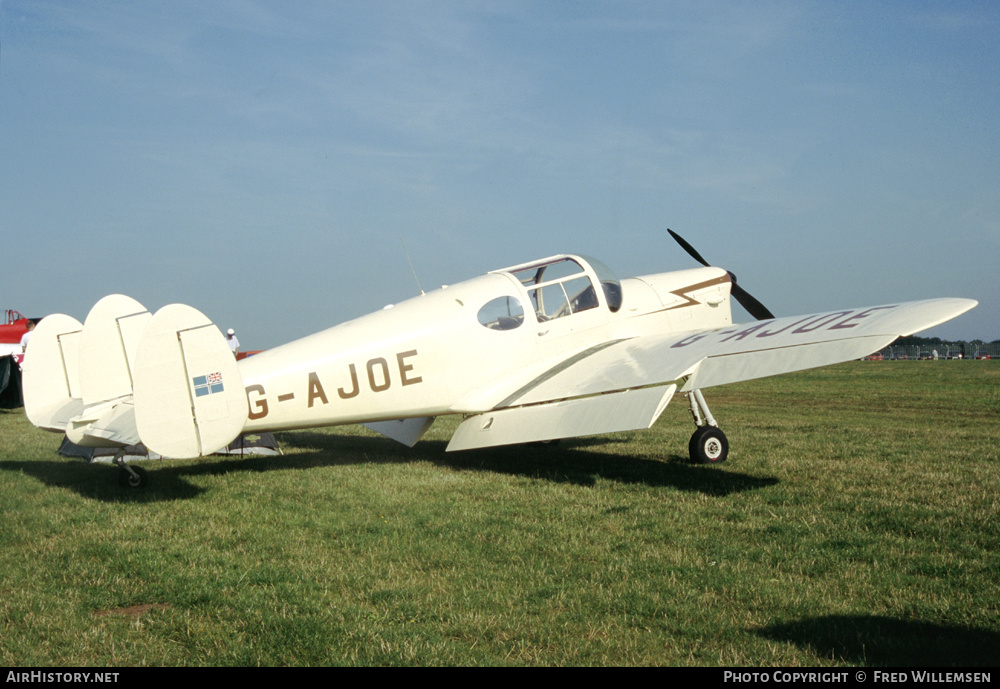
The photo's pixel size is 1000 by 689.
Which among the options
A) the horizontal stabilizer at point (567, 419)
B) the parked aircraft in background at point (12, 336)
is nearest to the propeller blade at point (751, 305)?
the horizontal stabilizer at point (567, 419)

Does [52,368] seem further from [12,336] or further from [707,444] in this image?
[12,336]

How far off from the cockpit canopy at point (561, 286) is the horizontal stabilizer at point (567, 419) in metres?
1.39

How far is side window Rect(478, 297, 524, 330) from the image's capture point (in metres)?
8.44

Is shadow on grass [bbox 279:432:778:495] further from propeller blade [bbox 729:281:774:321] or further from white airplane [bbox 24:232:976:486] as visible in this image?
propeller blade [bbox 729:281:774:321]

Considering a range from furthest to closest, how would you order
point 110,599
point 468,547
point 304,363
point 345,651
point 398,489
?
1. point 304,363
2. point 398,489
3. point 468,547
4. point 110,599
5. point 345,651

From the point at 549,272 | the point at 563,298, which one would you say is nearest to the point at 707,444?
the point at 563,298

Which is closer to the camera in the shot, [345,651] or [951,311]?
[345,651]

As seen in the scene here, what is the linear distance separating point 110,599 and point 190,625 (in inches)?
28.2

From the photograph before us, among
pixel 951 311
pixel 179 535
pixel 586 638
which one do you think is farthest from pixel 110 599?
pixel 951 311

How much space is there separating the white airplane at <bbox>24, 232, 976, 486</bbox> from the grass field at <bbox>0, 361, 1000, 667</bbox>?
0.63 m

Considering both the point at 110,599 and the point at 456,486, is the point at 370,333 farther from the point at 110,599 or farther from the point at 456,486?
the point at 110,599

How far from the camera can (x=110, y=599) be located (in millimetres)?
3984

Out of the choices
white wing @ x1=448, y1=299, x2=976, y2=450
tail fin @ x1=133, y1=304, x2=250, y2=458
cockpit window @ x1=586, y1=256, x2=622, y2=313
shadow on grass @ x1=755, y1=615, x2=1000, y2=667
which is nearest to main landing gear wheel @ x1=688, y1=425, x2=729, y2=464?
white wing @ x1=448, y1=299, x2=976, y2=450
